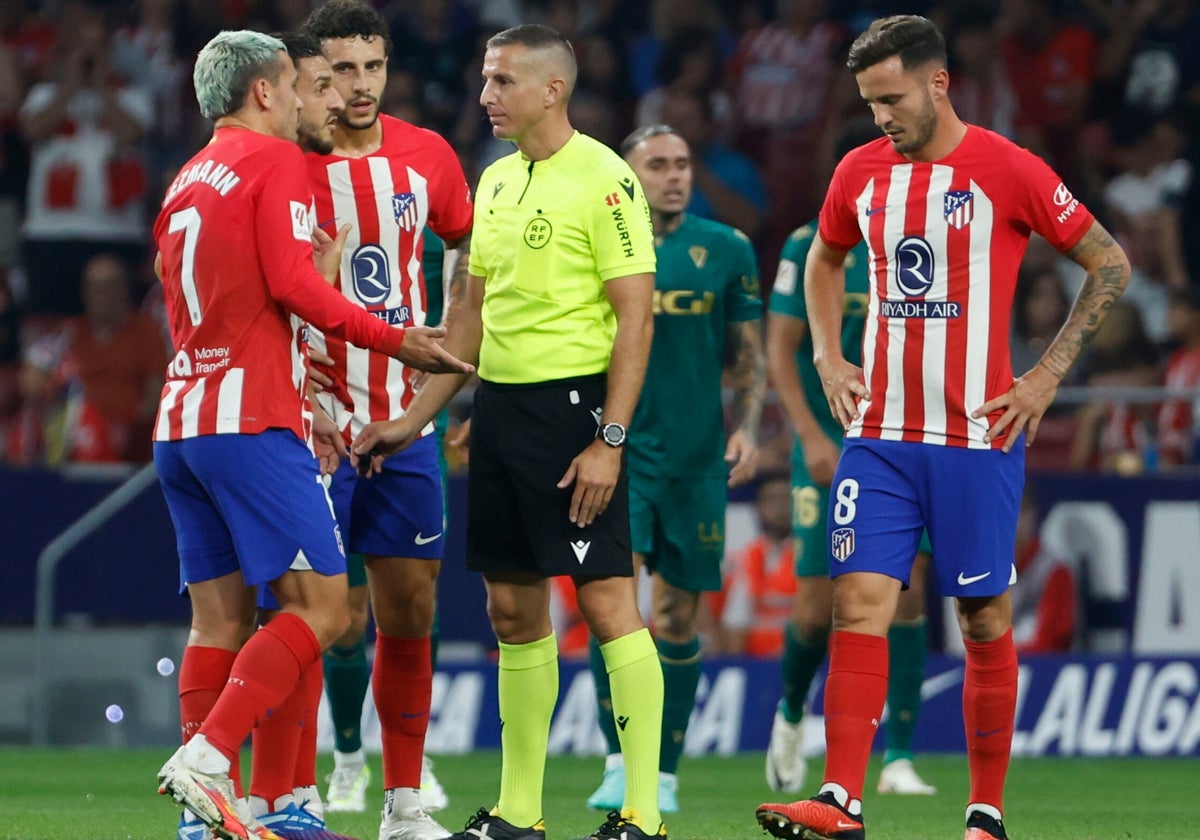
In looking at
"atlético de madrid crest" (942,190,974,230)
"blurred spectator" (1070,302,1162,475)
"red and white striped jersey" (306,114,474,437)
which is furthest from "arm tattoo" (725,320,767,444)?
"blurred spectator" (1070,302,1162,475)

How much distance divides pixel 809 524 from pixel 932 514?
2.86 meters

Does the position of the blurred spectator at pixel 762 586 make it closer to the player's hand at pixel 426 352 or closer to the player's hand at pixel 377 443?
the player's hand at pixel 377 443

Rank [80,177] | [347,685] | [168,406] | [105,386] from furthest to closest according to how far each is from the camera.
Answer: [80,177], [105,386], [347,685], [168,406]

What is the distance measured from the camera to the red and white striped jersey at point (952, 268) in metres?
6.09

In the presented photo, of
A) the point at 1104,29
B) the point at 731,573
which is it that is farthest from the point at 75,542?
the point at 1104,29

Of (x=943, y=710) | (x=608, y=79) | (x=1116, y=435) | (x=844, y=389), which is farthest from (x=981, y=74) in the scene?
(x=844, y=389)

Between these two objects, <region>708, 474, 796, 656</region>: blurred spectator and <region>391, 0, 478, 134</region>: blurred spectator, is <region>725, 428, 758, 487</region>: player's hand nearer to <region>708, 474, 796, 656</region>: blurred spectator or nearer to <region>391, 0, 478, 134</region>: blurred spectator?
<region>708, 474, 796, 656</region>: blurred spectator

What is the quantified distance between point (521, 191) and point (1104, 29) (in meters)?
9.77

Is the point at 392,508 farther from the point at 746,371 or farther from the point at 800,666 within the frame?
the point at 800,666

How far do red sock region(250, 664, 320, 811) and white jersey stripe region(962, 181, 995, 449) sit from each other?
2195 mm

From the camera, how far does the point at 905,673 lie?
9070 millimetres

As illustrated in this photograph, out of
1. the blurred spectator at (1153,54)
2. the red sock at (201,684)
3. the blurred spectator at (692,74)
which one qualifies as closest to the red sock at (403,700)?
the red sock at (201,684)

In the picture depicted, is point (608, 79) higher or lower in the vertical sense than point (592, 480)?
higher

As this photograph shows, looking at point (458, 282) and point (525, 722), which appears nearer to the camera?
point (525, 722)
